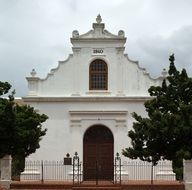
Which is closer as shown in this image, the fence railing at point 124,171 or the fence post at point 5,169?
the fence post at point 5,169

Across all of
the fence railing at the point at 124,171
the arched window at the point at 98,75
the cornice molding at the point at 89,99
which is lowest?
the fence railing at the point at 124,171

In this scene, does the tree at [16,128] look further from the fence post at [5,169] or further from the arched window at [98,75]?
the arched window at [98,75]

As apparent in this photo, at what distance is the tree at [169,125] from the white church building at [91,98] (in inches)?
366

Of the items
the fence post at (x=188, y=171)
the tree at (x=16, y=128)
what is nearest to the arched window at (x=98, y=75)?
the tree at (x=16, y=128)

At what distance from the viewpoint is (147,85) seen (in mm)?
36562

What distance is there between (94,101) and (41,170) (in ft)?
17.4

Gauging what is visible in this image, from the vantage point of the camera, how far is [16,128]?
27562 mm

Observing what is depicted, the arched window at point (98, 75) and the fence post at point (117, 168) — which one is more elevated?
the arched window at point (98, 75)

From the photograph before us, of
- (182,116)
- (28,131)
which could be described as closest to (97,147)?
(28,131)

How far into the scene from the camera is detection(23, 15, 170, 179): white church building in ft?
118

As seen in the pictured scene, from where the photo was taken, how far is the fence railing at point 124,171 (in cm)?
3528

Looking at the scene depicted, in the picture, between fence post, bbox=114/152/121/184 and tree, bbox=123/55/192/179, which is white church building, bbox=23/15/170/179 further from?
tree, bbox=123/55/192/179

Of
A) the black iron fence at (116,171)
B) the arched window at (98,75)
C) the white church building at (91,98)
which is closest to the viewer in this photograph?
the black iron fence at (116,171)

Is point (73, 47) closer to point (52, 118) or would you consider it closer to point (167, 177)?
point (52, 118)
